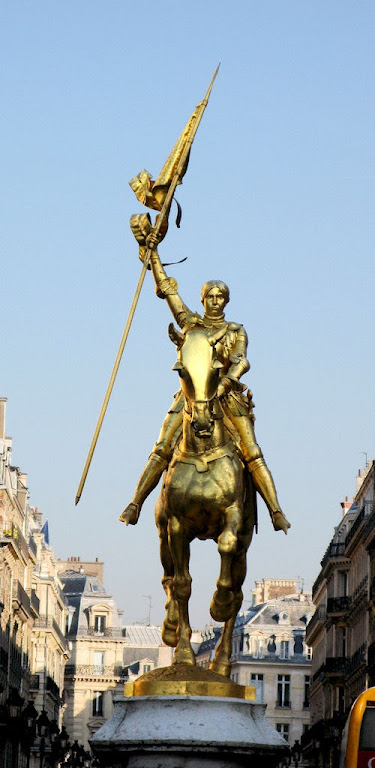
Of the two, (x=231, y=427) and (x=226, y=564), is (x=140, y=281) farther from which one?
(x=226, y=564)

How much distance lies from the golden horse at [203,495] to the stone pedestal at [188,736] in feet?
3.10

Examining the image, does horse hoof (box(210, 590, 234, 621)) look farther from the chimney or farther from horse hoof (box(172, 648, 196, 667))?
the chimney

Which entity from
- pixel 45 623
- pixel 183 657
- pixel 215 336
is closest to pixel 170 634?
pixel 183 657

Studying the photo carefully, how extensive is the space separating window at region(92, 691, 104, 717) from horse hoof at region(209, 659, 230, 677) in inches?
4930

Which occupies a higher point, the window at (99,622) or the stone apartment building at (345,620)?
the window at (99,622)

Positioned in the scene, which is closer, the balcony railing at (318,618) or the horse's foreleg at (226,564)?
the horse's foreleg at (226,564)

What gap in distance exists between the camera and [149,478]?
19.5 m

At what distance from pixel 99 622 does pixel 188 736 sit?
130 metres

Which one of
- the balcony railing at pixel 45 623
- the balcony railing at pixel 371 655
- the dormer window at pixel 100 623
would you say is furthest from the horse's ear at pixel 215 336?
the dormer window at pixel 100 623

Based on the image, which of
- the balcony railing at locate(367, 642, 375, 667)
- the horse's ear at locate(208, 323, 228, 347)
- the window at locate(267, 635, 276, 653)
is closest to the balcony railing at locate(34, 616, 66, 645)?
the window at locate(267, 635, 276, 653)

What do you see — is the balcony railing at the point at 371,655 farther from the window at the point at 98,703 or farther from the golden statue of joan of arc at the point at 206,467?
the window at the point at 98,703

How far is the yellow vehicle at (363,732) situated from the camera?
2919 cm

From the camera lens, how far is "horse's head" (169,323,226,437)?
18625mm

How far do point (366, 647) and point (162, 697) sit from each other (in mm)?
64640
